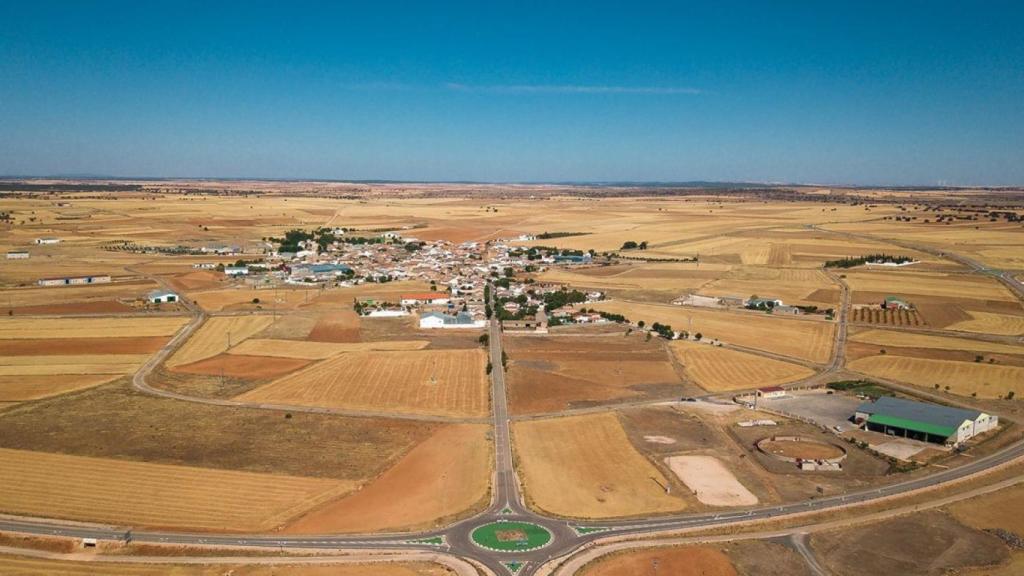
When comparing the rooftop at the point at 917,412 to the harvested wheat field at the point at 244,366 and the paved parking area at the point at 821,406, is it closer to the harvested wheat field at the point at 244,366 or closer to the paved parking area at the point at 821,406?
the paved parking area at the point at 821,406

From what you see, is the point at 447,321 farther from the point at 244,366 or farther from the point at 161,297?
the point at 161,297

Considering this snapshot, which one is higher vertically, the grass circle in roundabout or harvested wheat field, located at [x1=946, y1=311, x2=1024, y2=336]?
harvested wheat field, located at [x1=946, y1=311, x2=1024, y2=336]

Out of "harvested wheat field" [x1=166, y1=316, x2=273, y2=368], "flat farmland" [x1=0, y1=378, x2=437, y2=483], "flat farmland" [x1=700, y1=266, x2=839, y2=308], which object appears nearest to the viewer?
"flat farmland" [x1=0, y1=378, x2=437, y2=483]

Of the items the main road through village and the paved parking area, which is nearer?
the main road through village

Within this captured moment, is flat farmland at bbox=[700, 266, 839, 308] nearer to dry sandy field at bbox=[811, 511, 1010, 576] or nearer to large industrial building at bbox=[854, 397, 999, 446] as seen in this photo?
large industrial building at bbox=[854, 397, 999, 446]

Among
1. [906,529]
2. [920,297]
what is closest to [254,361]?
[906,529]

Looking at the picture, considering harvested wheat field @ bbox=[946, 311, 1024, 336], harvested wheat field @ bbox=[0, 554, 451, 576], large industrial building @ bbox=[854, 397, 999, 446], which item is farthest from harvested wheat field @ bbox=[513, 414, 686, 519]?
harvested wheat field @ bbox=[946, 311, 1024, 336]

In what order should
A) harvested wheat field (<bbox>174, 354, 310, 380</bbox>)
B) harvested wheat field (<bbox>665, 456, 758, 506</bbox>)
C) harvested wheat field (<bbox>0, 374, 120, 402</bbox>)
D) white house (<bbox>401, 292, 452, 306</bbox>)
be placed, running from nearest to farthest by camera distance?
harvested wheat field (<bbox>665, 456, 758, 506</bbox>), harvested wheat field (<bbox>0, 374, 120, 402</bbox>), harvested wheat field (<bbox>174, 354, 310, 380</bbox>), white house (<bbox>401, 292, 452, 306</bbox>)
